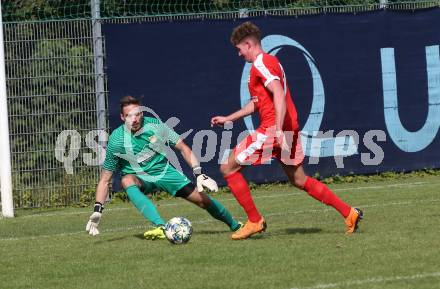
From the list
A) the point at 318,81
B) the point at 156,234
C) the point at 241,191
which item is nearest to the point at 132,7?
the point at 318,81

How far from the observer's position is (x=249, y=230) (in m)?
10.8

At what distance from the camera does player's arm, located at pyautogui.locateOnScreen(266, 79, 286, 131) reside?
33.8ft

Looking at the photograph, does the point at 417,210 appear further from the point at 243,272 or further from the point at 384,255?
the point at 243,272

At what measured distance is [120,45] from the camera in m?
16.4

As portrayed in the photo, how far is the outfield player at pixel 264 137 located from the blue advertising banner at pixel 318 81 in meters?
5.77

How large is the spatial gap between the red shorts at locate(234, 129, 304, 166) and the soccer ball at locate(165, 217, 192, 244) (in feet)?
2.66

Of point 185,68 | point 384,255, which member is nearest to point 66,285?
point 384,255

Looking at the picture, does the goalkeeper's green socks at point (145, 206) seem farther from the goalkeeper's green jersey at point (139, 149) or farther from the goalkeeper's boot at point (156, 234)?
the goalkeeper's green jersey at point (139, 149)

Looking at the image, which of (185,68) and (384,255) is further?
(185,68)

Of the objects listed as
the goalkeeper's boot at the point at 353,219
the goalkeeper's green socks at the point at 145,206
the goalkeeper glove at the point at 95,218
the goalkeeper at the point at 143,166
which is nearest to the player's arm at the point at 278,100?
the goalkeeper's boot at the point at 353,219

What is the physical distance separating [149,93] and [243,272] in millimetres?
8211

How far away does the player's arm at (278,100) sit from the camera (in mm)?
10312

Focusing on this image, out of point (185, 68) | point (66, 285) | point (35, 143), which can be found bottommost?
point (66, 285)

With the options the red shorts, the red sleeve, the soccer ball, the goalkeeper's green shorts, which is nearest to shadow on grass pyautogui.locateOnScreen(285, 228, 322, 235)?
the red shorts
